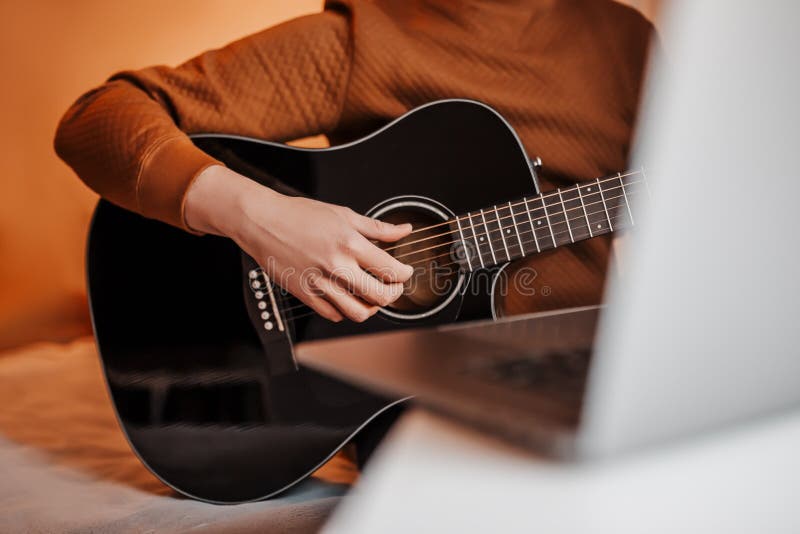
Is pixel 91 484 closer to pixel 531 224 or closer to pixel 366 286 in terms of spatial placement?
pixel 366 286

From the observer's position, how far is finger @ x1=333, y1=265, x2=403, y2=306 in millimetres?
844

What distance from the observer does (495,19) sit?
1114 mm

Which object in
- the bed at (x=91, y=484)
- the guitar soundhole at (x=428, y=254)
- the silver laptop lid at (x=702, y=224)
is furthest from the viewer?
the guitar soundhole at (x=428, y=254)

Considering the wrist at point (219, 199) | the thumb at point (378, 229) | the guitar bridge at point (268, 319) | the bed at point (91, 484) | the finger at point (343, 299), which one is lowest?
the bed at point (91, 484)

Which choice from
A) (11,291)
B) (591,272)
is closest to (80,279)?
(11,291)

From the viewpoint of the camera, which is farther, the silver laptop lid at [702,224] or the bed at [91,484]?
the bed at [91,484]

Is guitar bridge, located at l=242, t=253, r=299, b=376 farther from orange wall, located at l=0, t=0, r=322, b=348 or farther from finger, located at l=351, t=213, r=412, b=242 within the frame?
orange wall, located at l=0, t=0, r=322, b=348

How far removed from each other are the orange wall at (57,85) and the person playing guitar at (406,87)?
3.41 feet

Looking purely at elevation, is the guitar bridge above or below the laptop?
below

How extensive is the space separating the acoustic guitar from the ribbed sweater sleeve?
9 cm

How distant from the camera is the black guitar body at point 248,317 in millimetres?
932

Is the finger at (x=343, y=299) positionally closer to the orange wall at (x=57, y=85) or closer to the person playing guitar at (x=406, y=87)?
the person playing guitar at (x=406, y=87)

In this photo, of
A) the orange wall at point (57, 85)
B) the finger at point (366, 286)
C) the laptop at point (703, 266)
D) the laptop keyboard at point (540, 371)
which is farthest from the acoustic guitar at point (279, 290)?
the orange wall at point (57, 85)

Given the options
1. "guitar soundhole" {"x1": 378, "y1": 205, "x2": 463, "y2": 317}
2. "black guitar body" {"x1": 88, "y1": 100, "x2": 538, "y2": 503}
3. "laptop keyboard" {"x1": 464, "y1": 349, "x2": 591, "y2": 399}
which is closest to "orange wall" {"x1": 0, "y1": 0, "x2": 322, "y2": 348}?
"black guitar body" {"x1": 88, "y1": 100, "x2": 538, "y2": 503}
